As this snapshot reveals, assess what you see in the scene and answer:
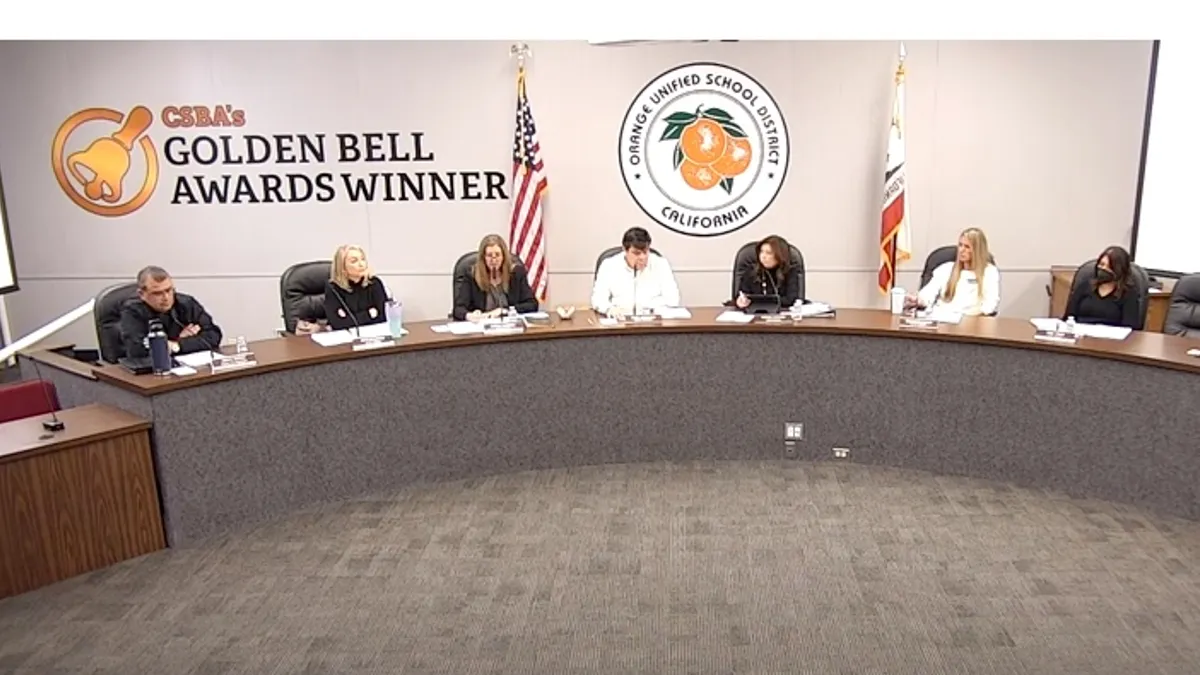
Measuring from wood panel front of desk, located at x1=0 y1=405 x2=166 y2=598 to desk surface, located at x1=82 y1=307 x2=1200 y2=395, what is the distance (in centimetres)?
23

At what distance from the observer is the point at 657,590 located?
309 centimetres

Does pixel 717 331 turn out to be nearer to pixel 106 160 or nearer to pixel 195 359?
pixel 195 359

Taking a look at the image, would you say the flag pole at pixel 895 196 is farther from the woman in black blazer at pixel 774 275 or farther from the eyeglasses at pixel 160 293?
the eyeglasses at pixel 160 293

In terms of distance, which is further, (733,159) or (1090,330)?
(733,159)

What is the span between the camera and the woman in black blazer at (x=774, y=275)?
4.57 meters

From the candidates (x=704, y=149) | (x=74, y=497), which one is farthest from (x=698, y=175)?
(x=74, y=497)

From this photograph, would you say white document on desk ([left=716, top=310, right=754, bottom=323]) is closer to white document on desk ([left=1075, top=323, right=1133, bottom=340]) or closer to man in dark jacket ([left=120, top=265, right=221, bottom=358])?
white document on desk ([left=1075, top=323, right=1133, bottom=340])

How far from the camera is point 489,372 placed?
407 centimetres

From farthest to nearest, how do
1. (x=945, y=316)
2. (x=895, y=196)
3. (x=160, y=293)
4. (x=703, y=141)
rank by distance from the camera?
(x=703, y=141) → (x=895, y=196) → (x=945, y=316) → (x=160, y=293)

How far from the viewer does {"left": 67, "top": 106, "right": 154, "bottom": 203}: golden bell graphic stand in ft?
18.4

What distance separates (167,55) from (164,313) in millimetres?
2393

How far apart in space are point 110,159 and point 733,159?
414 cm

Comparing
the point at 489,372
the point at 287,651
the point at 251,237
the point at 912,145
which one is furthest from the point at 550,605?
the point at 912,145

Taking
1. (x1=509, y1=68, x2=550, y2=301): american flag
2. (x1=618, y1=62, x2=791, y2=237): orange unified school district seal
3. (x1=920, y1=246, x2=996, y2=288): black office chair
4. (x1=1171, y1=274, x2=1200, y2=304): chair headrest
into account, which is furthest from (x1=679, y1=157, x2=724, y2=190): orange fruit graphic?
(x1=1171, y1=274, x2=1200, y2=304): chair headrest
